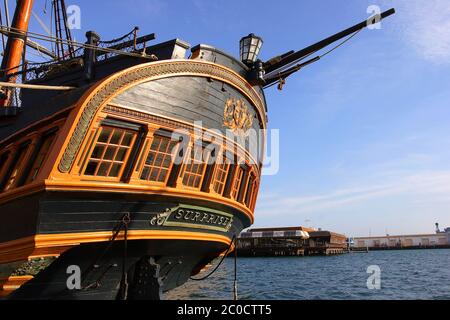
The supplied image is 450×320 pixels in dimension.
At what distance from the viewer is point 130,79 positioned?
272 inches

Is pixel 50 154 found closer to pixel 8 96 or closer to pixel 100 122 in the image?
pixel 100 122

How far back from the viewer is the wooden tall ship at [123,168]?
6.08m

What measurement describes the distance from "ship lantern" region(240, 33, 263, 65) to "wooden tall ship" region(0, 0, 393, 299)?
744mm

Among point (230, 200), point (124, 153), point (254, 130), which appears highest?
point (254, 130)

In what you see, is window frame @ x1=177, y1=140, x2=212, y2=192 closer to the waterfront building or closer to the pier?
the pier

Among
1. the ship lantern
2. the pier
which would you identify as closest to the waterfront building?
the pier

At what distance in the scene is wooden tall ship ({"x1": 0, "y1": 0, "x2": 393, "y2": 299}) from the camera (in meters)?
6.08

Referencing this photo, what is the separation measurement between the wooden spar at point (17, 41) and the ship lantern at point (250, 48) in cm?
798

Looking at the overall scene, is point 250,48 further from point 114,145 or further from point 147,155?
point 114,145

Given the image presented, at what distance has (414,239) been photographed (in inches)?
4872

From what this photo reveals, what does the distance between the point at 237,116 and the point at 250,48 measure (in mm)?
2511

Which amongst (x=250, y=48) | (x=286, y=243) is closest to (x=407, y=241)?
(x=286, y=243)

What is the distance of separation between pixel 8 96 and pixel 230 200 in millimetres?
8258
